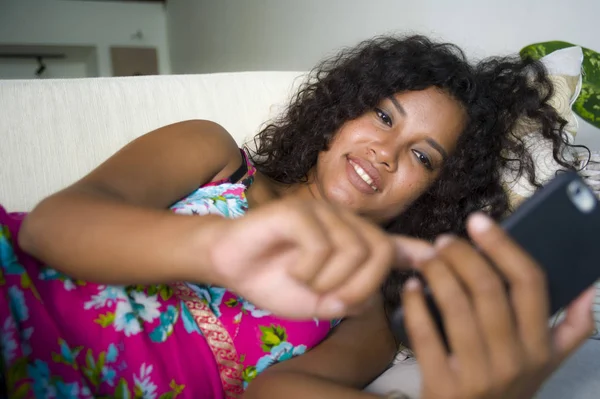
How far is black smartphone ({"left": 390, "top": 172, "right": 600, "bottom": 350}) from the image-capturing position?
1.22ft

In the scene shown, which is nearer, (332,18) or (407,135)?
(407,135)

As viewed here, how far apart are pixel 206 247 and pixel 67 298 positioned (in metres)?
0.33

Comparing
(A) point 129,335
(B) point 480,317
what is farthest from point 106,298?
(B) point 480,317

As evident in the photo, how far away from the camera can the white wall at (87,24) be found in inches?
151

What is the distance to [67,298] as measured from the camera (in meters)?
0.59

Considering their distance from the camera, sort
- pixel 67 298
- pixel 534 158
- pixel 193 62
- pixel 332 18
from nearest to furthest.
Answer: pixel 67 298 < pixel 534 158 < pixel 332 18 < pixel 193 62

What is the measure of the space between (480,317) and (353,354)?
0.47 m

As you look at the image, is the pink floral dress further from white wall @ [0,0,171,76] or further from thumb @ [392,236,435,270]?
white wall @ [0,0,171,76]

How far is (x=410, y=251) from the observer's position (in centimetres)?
38

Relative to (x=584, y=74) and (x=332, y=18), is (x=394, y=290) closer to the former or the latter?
(x=584, y=74)

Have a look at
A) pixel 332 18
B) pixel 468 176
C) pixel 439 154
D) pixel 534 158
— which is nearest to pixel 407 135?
pixel 439 154


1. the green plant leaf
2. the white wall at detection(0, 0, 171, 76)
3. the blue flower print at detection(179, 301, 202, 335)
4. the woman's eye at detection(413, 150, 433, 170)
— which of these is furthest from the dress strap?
the white wall at detection(0, 0, 171, 76)

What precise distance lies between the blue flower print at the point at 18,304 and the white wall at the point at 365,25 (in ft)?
3.97

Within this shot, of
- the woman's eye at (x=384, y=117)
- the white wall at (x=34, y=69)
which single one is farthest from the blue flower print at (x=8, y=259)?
the white wall at (x=34, y=69)
